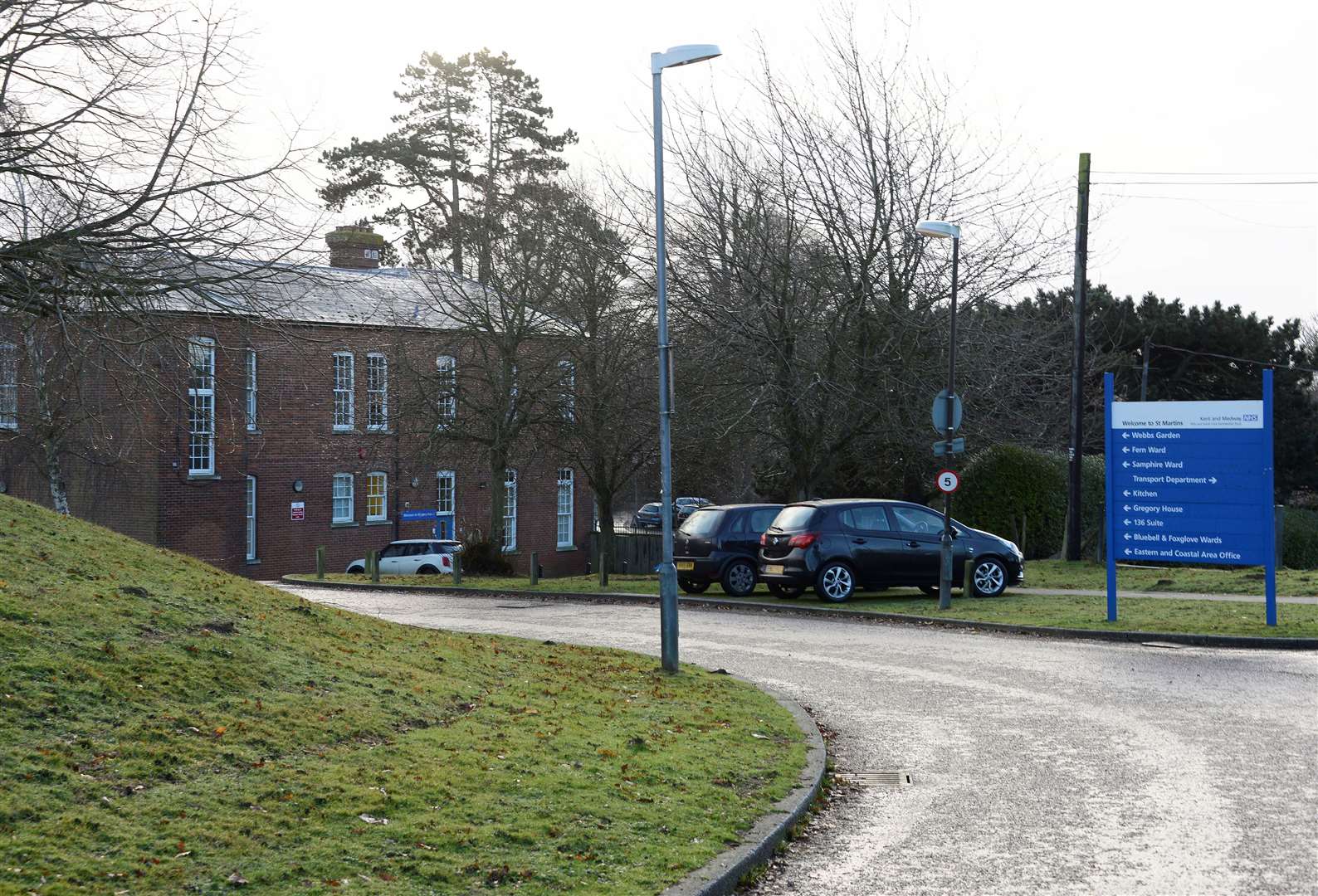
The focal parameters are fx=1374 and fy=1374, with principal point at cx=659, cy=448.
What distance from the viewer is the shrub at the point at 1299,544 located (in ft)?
112

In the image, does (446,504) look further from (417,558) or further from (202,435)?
(202,435)

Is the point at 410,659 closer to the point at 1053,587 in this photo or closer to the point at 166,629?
the point at 166,629

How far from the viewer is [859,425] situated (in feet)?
89.8

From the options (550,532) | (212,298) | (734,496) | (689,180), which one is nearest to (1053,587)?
(689,180)

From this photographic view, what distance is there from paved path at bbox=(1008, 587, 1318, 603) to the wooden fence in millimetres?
18126

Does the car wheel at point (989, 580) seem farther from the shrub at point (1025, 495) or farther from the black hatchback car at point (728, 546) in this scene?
the shrub at point (1025, 495)

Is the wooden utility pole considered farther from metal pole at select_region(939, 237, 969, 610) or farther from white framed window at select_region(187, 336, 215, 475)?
white framed window at select_region(187, 336, 215, 475)

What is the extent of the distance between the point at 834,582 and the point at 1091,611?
4.22 metres

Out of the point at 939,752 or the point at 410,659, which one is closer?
the point at 939,752

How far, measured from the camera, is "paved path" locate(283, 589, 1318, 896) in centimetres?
671

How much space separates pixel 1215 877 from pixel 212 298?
802cm

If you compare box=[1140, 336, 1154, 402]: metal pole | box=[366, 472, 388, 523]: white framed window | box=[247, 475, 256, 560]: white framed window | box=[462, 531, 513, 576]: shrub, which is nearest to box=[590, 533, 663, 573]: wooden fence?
box=[462, 531, 513, 576]: shrub

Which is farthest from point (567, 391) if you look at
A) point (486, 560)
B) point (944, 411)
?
point (944, 411)

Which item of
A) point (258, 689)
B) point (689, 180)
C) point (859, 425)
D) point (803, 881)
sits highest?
point (689, 180)
